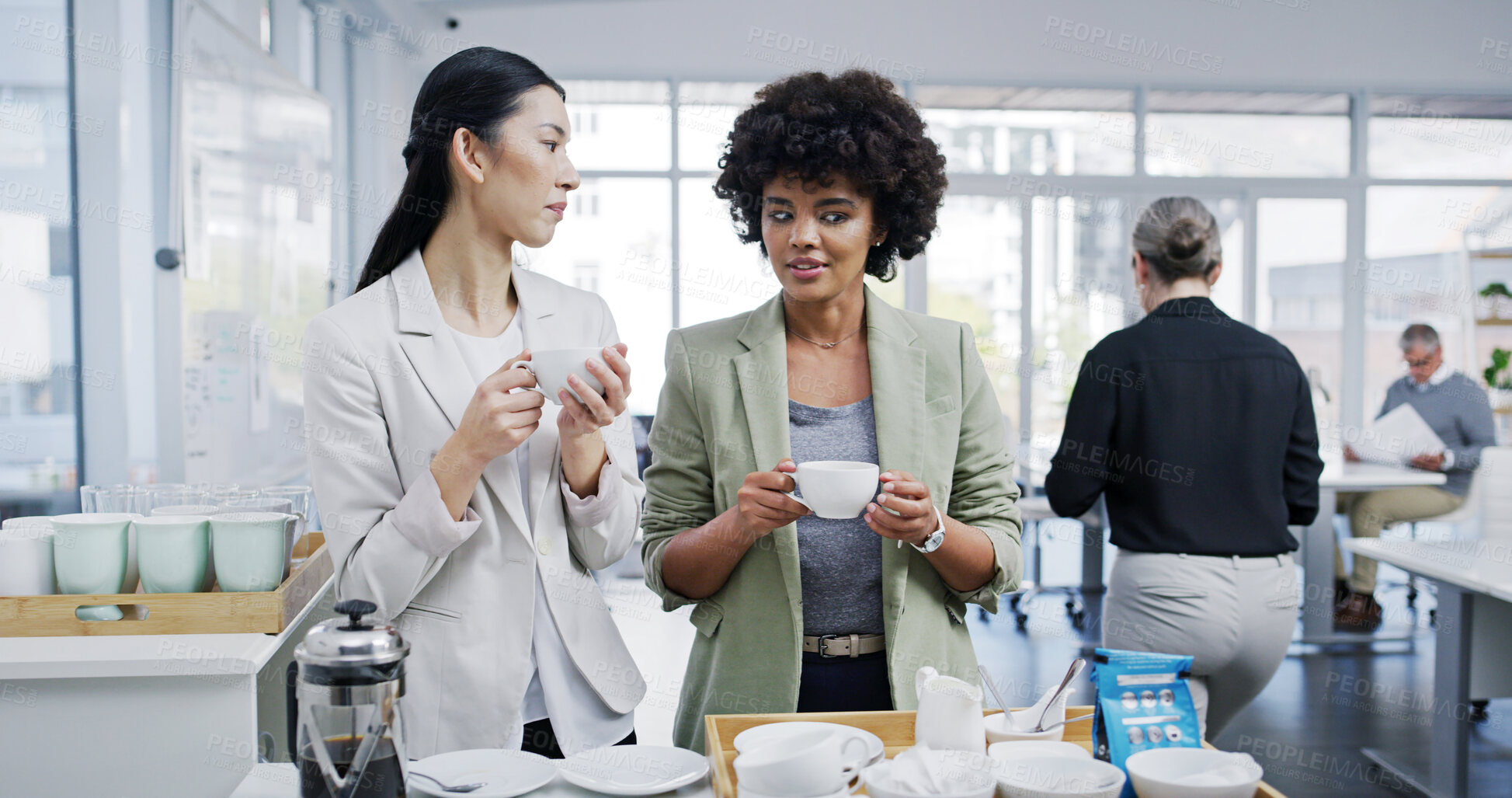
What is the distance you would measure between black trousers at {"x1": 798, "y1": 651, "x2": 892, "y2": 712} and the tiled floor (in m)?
2.21

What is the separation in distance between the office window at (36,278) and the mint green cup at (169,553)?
45.2 inches

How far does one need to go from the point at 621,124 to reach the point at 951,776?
23.4ft

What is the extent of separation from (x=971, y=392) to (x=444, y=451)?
86 centimetres

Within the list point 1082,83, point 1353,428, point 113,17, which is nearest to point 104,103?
point 113,17

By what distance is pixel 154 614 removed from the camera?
1.57m

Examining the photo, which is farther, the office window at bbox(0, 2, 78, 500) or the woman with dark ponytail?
the office window at bbox(0, 2, 78, 500)

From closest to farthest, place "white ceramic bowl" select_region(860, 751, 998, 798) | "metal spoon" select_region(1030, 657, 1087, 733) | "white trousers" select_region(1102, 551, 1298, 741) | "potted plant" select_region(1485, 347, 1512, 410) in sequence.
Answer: "white ceramic bowl" select_region(860, 751, 998, 798)
"metal spoon" select_region(1030, 657, 1087, 733)
"white trousers" select_region(1102, 551, 1298, 741)
"potted plant" select_region(1485, 347, 1512, 410)

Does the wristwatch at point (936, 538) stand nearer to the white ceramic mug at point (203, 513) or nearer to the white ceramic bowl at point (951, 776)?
the white ceramic bowl at point (951, 776)

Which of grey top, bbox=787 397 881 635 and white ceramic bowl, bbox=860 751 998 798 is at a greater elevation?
grey top, bbox=787 397 881 635

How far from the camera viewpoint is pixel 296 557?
1.91m

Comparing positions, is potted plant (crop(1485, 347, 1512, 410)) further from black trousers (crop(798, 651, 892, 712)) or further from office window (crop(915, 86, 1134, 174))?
black trousers (crop(798, 651, 892, 712))

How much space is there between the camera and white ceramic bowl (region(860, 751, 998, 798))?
99 cm

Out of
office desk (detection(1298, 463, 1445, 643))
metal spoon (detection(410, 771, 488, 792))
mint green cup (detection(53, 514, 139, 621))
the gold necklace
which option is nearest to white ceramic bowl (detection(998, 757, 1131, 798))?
metal spoon (detection(410, 771, 488, 792))

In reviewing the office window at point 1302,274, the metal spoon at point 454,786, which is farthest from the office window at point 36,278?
the office window at point 1302,274
